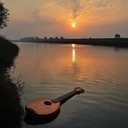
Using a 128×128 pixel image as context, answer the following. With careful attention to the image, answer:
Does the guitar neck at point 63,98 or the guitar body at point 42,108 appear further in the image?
the guitar neck at point 63,98

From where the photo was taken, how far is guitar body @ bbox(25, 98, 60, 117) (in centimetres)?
1524

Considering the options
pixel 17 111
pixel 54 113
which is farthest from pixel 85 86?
pixel 17 111

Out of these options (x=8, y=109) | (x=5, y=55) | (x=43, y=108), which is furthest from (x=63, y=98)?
(x=5, y=55)

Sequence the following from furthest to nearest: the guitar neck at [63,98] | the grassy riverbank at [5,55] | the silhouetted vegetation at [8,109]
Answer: the grassy riverbank at [5,55] < the guitar neck at [63,98] < the silhouetted vegetation at [8,109]

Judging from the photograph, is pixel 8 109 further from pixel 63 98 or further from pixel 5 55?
pixel 5 55

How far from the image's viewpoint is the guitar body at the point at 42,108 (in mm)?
15242

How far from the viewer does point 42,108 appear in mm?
15875

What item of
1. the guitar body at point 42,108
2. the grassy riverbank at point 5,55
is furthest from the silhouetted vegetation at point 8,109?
the grassy riverbank at point 5,55

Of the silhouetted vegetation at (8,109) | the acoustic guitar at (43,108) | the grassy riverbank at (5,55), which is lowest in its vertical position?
the grassy riverbank at (5,55)

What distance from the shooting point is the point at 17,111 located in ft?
48.5

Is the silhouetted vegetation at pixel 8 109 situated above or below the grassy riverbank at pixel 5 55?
above

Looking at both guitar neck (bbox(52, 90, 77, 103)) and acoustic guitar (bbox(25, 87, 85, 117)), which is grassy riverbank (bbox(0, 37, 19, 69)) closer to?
guitar neck (bbox(52, 90, 77, 103))

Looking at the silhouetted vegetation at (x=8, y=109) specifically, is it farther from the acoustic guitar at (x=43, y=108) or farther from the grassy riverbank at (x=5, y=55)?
the grassy riverbank at (x=5, y=55)

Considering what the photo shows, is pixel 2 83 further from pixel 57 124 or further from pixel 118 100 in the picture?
pixel 118 100
